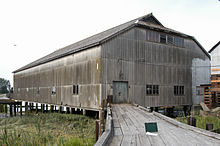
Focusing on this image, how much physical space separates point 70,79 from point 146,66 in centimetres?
759

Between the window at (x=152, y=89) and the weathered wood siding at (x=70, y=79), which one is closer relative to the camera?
the weathered wood siding at (x=70, y=79)

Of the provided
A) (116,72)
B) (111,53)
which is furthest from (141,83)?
(111,53)

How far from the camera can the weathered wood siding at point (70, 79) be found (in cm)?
1736

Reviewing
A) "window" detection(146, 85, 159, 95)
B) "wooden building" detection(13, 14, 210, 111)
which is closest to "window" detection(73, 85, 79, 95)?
"wooden building" detection(13, 14, 210, 111)

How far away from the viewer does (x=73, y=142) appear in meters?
7.16

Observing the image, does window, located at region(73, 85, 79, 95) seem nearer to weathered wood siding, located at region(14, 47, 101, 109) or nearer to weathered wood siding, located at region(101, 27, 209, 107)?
weathered wood siding, located at region(14, 47, 101, 109)

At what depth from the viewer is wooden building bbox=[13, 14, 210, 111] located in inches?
681

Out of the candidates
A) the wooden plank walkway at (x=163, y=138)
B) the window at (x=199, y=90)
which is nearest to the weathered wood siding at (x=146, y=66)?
the window at (x=199, y=90)

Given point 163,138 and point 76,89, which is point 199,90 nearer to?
point 76,89

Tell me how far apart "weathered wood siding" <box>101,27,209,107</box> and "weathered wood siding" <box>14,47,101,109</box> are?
0.98m

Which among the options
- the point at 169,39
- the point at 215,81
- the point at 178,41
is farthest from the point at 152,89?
the point at 215,81

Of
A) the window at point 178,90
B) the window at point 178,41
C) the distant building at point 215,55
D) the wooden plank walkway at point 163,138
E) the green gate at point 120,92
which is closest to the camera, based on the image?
the wooden plank walkway at point 163,138

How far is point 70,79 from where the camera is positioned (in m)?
21.2

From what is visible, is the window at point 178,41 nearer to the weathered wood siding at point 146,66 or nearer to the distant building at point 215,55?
the weathered wood siding at point 146,66
